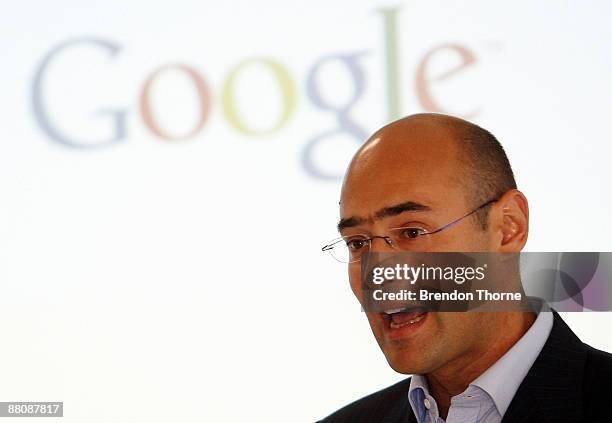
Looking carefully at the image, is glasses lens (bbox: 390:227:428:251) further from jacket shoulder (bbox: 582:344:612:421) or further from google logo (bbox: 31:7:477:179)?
google logo (bbox: 31:7:477:179)

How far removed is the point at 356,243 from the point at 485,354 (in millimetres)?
281

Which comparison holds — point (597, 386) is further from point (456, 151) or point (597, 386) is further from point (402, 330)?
point (456, 151)

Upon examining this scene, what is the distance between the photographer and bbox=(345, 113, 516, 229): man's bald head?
151 centimetres

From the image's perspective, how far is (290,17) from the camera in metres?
2.41

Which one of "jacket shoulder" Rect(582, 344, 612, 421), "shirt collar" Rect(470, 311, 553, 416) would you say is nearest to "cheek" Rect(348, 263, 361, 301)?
"shirt collar" Rect(470, 311, 553, 416)

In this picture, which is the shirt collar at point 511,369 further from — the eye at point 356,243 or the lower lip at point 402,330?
the eye at point 356,243

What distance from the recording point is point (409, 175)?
1.51 metres

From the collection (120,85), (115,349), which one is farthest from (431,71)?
(115,349)

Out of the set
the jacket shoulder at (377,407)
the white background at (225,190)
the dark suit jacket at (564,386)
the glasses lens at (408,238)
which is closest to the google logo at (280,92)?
the white background at (225,190)

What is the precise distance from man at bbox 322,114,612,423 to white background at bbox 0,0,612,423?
2.39 feet

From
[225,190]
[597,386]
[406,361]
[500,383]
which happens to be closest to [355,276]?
[406,361]

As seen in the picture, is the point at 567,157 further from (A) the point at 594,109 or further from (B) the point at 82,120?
(B) the point at 82,120

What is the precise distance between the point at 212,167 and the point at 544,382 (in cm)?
119

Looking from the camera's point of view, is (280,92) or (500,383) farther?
(280,92)
